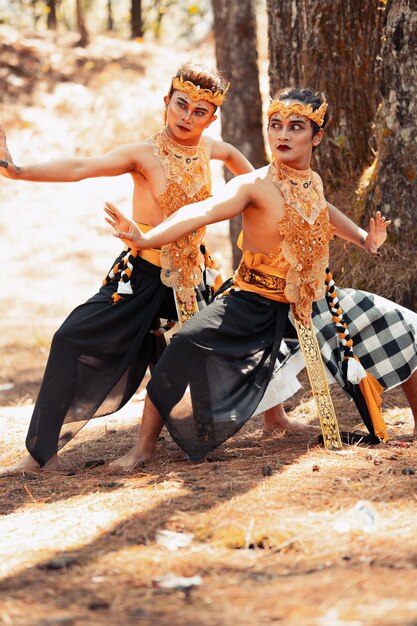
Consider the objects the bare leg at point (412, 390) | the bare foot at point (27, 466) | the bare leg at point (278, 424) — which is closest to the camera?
the bare foot at point (27, 466)

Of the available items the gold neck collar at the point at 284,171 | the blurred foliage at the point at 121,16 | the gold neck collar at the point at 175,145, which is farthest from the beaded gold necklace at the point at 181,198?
the blurred foliage at the point at 121,16

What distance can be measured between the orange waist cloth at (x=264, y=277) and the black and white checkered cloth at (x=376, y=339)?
0.88ft

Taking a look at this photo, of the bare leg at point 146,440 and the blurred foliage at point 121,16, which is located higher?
the blurred foliage at point 121,16

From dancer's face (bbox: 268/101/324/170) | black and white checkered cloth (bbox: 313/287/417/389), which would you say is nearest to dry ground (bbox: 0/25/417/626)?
black and white checkered cloth (bbox: 313/287/417/389)

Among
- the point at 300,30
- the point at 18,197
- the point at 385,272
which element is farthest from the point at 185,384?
the point at 18,197

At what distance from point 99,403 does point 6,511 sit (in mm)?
884

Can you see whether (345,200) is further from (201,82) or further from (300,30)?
(201,82)

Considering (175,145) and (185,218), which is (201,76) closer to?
(175,145)

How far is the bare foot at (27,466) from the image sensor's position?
4.36 m

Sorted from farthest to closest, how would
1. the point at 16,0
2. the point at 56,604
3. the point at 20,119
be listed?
the point at 16,0 < the point at 20,119 < the point at 56,604

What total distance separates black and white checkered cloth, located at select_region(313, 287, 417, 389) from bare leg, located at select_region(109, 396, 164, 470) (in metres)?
0.89

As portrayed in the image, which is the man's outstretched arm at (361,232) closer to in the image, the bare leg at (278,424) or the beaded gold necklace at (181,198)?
the beaded gold necklace at (181,198)

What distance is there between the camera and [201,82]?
14.4 feet

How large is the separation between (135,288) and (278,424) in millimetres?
1125
